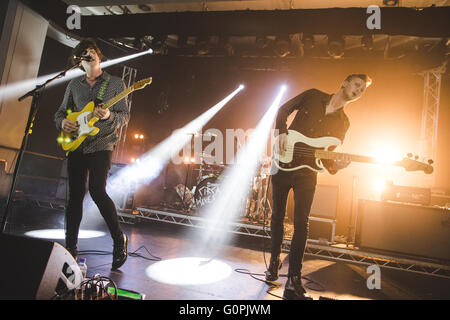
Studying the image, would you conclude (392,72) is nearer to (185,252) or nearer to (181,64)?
(181,64)

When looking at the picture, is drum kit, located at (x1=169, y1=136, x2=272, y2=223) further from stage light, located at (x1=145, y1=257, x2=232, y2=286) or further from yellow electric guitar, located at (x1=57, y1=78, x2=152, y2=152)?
yellow electric guitar, located at (x1=57, y1=78, x2=152, y2=152)

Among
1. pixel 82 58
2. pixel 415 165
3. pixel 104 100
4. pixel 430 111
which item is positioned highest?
pixel 430 111

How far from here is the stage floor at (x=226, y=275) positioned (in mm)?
2152

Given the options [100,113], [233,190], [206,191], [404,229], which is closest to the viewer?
[100,113]

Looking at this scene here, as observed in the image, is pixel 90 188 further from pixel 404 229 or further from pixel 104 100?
pixel 404 229

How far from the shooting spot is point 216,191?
5953 millimetres

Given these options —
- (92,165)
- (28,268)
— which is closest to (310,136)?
(92,165)

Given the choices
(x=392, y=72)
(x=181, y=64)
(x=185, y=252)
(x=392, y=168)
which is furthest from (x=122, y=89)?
(x=392, y=168)

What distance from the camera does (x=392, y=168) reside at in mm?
6184

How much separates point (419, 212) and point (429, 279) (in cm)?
90

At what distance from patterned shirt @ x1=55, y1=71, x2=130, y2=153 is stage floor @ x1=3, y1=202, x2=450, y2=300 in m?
1.08

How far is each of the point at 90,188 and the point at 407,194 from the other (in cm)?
436

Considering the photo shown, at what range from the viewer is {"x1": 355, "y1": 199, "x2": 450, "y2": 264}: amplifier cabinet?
150 inches

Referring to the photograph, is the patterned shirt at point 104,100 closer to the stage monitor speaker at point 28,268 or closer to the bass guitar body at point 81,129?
the bass guitar body at point 81,129
